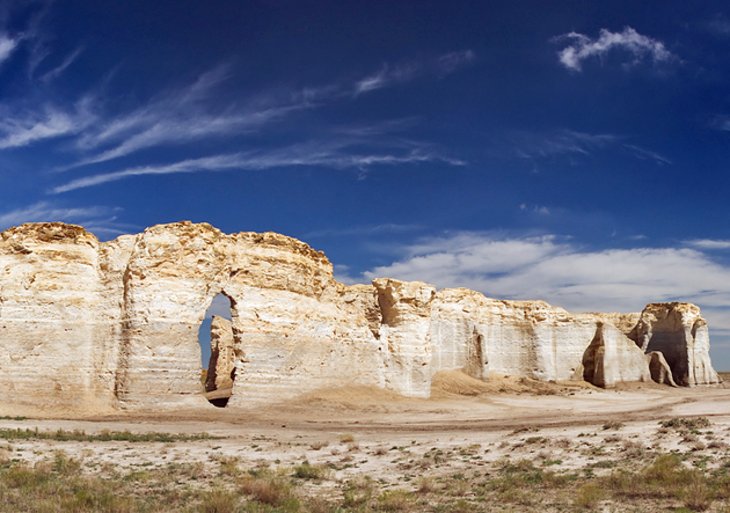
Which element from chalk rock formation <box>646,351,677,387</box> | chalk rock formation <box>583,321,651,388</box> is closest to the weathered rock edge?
chalk rock formation <box>583,321,651,388</box>

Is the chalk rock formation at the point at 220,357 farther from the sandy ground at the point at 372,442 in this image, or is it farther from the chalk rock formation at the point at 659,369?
the chalk rock formation at the point at 659,369

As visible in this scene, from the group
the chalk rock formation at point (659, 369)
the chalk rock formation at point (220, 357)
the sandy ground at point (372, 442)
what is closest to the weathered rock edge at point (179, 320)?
the sandy ground at point (372, 442)

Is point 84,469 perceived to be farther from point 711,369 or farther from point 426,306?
point 711,369

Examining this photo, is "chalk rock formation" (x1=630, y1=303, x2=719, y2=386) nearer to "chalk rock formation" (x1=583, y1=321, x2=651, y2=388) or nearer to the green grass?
"chalk rock formation" (x1=583, y1=321, x2=651, y2=388)

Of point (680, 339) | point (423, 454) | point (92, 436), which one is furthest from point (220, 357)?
point (680, 339)

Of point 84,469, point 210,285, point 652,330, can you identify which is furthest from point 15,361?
point 652,330

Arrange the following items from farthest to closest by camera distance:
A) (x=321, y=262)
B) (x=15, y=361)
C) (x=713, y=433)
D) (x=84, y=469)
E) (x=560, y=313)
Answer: (x=560, y=313) → (x=321, y=262) → (x=15, y=361) → (x=713, y=433) → (x=84, y=469)

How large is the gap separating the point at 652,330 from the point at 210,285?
45.6 meters

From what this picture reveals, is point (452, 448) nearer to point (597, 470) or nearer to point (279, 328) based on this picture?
point (597, 470)

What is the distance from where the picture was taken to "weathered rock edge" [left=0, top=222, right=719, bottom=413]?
76.1ft

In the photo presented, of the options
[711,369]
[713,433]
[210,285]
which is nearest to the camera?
[713,433]

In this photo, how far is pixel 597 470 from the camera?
11.5 metres

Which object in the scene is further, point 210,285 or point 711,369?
point 711,369

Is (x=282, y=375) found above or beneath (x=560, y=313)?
beneath
